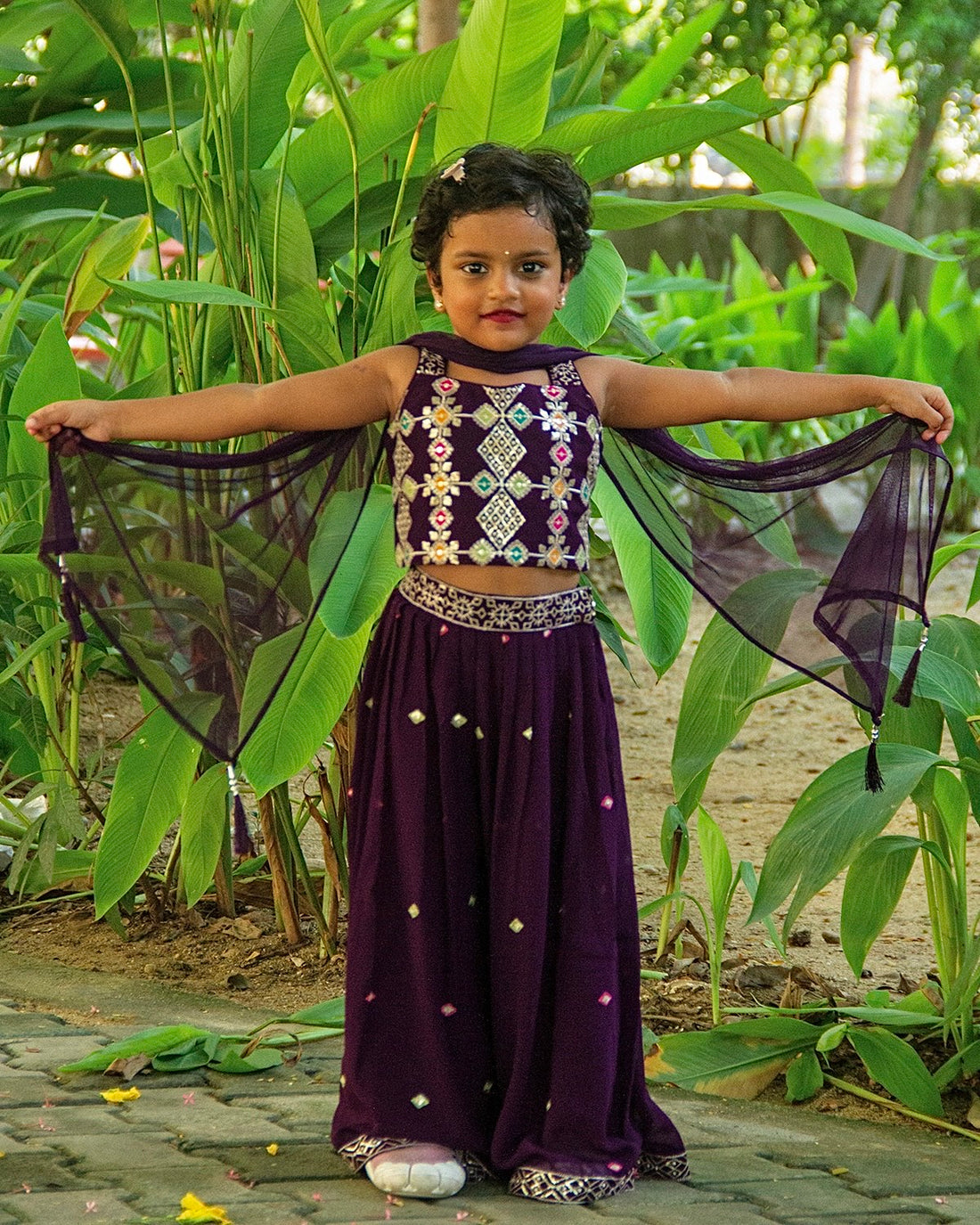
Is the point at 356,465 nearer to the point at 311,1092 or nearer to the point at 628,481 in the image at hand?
the point at 628,481

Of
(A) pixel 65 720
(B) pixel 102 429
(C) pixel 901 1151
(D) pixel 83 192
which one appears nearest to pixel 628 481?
(B) pixel 102 429

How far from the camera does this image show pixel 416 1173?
1.67 metres

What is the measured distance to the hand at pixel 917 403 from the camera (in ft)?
5.96

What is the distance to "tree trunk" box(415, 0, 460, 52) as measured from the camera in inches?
127

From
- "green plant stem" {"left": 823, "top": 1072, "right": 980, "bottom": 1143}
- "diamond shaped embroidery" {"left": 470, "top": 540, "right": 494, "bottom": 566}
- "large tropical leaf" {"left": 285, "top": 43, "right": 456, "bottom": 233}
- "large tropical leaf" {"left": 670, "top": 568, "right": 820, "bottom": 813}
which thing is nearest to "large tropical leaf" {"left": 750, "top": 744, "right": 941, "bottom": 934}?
"large tropical leaf" {"left": 670, "top": 568, "right": 820, "bottom": 813}

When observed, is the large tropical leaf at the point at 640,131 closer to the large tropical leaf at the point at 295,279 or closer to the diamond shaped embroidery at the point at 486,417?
the large tropical leaf at the point at 295,279

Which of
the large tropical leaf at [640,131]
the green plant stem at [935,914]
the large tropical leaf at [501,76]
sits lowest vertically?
the green plant stem at [935,914]

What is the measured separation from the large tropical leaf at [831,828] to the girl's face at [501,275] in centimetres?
76

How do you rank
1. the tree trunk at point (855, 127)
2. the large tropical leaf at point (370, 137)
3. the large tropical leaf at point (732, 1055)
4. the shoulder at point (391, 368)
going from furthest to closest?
the tree trunk at point (855, 127) → the large tropical leaf at point (370, 137) → the large tropical leaf at point (732, 1055) → the shoulder at point (391, 368)

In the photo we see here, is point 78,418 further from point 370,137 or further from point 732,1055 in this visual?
point 732,1055

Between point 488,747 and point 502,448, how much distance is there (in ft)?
1.14

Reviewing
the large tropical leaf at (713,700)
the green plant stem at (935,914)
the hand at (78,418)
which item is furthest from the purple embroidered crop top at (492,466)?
the green plant stem at (935,914)

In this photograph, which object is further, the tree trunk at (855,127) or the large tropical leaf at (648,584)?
the tree trunk at (855,127)

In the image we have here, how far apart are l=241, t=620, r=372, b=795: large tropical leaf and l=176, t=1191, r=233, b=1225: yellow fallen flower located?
65 centimetres
